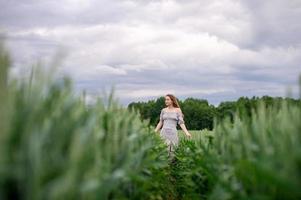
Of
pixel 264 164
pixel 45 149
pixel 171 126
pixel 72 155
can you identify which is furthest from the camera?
pixel 171 126

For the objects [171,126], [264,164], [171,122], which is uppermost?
[264,164]

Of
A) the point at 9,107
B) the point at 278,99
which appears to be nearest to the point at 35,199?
the point at 9,107

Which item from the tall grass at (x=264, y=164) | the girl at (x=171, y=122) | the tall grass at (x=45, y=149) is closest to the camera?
the tall grass at (x=45, y=149)

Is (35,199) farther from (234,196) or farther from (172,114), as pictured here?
(172,114)

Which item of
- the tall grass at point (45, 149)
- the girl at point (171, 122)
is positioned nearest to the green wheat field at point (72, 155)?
the tall grass at point (45, 149)

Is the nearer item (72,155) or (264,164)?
(72,155)

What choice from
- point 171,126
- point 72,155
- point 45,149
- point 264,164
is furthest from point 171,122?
point 72,155

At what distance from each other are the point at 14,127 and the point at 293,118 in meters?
1.73

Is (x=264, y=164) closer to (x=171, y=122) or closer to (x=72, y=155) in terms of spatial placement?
(x=72, y=155)

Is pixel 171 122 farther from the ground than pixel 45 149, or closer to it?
closer to it

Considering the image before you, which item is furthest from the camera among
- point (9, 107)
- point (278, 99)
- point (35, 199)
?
point (278, 99)

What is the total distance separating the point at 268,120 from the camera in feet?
12.8

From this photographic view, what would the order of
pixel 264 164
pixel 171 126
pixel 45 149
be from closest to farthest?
pixel 45 149 → pixel 264 164 → pixel 171 126

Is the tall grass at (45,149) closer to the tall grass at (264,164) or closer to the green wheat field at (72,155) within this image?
the green wheat field at (72,155)
